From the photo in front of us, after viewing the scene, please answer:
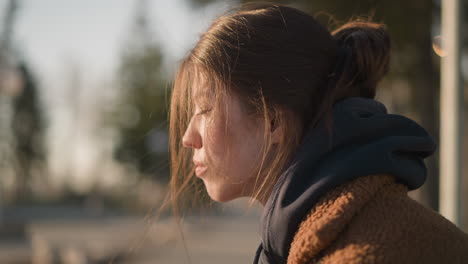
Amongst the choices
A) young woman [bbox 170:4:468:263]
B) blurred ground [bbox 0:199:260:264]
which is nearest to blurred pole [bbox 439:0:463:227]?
young woman [bbox 170:4:468:263]

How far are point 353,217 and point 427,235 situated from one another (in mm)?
160

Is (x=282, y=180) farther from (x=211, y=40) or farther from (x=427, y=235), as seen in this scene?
(x=211, y=40)

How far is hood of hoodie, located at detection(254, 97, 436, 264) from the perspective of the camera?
113 cm

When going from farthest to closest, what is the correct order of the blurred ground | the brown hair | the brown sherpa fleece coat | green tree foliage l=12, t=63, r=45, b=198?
green tree foliage l=12, t=63, r=45, b=198 → the blurred ground → the brown hair → the brown sherpa fleece coat

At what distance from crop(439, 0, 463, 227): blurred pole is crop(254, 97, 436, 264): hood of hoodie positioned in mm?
1996

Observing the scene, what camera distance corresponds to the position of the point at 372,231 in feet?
3.54

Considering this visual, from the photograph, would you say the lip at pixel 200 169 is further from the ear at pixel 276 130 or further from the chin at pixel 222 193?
the ear at pixel 276 130

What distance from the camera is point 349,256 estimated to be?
1.05 meters

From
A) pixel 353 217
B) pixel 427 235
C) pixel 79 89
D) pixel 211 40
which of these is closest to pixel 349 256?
pixel 353 217

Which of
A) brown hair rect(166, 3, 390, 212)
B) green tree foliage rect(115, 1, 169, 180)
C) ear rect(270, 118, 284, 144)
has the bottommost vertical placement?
green tree foliage rect(115, 1, 169, 180)

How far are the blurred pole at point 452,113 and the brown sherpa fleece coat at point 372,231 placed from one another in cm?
205

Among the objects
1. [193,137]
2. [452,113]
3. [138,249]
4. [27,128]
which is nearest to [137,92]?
[27,128]

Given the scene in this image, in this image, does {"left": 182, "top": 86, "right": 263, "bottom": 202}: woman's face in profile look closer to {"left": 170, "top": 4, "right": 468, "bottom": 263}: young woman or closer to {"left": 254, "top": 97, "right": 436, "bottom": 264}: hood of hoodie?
{"left": 170, "top": 4, "right": 468, "bottom": 263}: young woman

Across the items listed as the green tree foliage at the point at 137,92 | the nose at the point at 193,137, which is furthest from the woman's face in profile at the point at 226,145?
the green tree foliage at the point at 137,92
